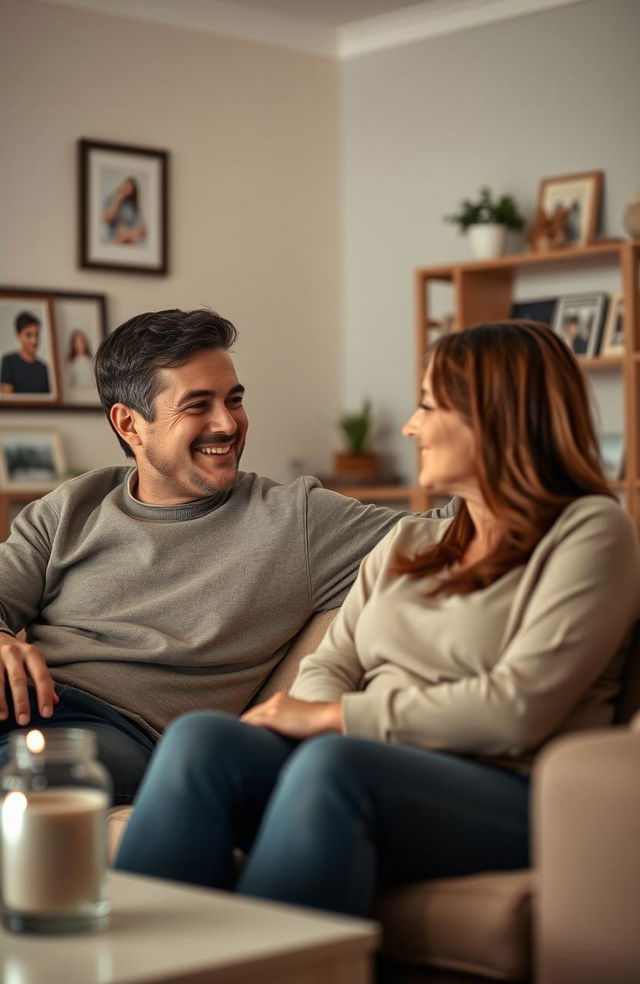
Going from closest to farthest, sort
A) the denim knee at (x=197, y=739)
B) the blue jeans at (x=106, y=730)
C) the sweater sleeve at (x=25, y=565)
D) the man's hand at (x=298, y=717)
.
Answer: the denim knee at (x=197, y=739)
the man's hand at (x=298, y=717)
the blue jeans at (x=106, y=730)
the sweater sleeve at (x=25, y=565)

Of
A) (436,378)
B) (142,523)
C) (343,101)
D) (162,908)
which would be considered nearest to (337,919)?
(162,908)

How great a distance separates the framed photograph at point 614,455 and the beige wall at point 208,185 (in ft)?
4.33

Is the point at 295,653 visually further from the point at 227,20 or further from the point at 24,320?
the point at 227,20

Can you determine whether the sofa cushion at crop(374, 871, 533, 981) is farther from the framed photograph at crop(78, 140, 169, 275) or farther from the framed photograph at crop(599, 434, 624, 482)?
the framed photograph at crop(78, 140, 169, 275)

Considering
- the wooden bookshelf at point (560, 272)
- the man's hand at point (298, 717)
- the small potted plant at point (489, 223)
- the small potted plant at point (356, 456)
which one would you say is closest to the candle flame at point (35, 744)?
the man's hand at point (298, 717)

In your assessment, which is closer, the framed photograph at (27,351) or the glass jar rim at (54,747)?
the glass jar rim at (54,747)

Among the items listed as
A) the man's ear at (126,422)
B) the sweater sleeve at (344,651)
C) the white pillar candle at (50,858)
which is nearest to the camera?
the white pillar candle at (50,858)

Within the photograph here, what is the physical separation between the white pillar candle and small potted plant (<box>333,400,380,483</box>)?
4.37m

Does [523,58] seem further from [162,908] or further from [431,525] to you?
[162,908]

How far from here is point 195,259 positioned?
223 inches

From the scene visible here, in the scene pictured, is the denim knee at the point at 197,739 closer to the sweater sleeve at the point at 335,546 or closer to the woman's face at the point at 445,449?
the woman's face at the point at 445,449

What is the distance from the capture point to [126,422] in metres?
2.82

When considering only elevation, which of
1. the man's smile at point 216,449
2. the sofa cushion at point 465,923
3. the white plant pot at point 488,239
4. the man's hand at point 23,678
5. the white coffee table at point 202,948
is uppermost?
the white plant pot at point 488,239

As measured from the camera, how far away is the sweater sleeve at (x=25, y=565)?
2.64m
